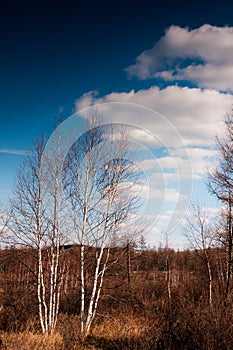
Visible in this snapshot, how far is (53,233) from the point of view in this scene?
1264 cm

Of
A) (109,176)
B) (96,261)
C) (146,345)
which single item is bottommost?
(146,345)

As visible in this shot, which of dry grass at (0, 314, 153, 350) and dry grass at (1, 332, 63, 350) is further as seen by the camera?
dry grass at (0, 314, 153, 350)

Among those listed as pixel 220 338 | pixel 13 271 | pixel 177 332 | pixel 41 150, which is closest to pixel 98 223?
pixel 41 150

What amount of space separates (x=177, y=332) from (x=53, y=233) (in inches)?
240

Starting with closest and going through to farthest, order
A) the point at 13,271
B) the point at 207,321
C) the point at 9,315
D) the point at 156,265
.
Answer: the point at 207,321 < the point at 9,315 < the point at 13,271 < the point at 156,265

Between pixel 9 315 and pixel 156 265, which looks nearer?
pixel 9 315

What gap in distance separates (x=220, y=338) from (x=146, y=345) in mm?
1962

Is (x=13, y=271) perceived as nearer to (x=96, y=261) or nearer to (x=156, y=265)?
(x=156, y=265)

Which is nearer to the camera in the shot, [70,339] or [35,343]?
[35,343]

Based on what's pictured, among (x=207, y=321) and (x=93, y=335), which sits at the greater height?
(x=207, y=321)

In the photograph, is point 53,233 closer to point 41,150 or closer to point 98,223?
point 98,223

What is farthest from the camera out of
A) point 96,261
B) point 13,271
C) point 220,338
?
point 13,271

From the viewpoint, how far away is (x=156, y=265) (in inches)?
2376

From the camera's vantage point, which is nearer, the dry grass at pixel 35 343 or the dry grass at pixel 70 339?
the dry grass at pixel 35 343
